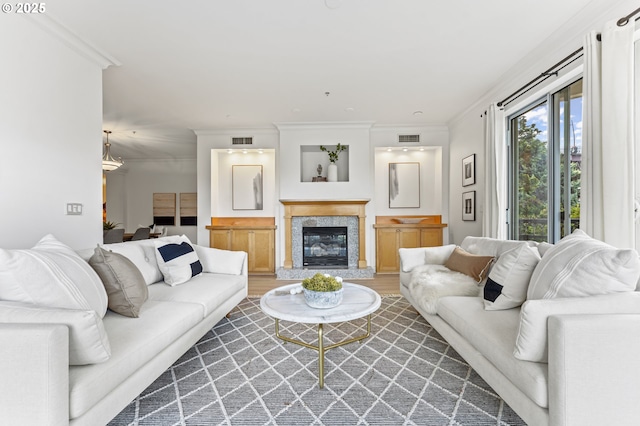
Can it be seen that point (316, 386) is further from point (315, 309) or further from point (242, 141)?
point (242, 141)

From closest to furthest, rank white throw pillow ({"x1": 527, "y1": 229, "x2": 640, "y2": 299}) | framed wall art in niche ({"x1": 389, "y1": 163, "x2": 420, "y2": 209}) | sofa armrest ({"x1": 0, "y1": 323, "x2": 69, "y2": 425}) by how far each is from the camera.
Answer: sofa armrest ({"x1": 0, "y1": 323, "x2": 69, "y2": 425}), white throw pillow ({"x1": 527, "y1": 229, "x2": 640, "y2": 299}), framed wall art in niche ({"x1": 389, "y1": 163, "x2": 420, "y2": 209})

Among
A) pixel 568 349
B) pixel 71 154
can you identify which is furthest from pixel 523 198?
pixel 71 154

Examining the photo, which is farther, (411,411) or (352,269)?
(352,269)

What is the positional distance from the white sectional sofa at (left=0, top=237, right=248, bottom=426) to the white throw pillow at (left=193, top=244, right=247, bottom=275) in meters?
1.09

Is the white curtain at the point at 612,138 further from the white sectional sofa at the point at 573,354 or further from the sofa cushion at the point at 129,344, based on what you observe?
the sofa cushion at the point at 129,344

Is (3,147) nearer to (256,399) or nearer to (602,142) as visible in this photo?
(256,399)

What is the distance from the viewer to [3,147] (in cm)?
218

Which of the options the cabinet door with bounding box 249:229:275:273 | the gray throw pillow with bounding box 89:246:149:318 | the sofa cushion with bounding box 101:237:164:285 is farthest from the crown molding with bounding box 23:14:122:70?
the cabinet door with bounding box 249:229:275:273

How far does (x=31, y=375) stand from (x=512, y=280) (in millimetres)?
2426

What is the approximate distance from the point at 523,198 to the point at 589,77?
1.63 metres

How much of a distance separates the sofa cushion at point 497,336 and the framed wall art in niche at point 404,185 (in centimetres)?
369

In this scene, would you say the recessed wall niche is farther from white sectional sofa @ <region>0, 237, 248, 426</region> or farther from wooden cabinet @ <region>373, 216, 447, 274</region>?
white sectional sofa @ <region>0, 237, 248, 426</region>

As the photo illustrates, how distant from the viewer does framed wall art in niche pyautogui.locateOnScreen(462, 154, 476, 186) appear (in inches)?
178

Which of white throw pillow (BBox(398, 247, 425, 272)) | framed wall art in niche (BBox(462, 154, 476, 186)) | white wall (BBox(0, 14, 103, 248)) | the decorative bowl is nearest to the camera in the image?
the decorative bowl
